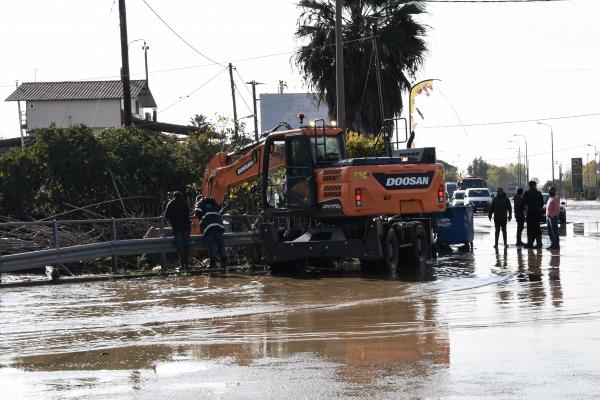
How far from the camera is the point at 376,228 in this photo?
20.6 m

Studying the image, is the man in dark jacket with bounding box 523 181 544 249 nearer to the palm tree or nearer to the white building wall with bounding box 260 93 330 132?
the palm tree

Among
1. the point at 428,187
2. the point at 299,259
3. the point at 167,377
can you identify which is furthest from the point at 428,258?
the point at 167,377

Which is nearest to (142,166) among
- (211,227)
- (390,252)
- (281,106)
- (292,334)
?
(211,227)

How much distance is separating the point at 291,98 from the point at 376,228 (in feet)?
198

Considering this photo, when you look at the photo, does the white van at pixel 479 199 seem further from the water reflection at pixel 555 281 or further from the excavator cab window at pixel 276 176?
the excavator cab window at pixel 276 176

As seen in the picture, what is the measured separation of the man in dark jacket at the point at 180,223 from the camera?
22125 mm

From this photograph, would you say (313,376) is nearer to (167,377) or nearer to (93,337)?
(167,377)

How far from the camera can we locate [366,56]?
4059cm

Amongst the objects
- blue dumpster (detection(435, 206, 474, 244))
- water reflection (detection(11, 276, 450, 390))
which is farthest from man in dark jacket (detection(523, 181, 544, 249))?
water reflection (detection(11, 276, 450, 390))

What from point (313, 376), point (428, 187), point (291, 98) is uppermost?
point (291, 98)

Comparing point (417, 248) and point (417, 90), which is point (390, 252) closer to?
point (417, 248)

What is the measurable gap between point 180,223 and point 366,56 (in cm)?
2013

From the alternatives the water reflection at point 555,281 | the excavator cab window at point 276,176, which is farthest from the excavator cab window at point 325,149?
the water reflection at point 555,281

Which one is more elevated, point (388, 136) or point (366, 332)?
point (388, 136)
